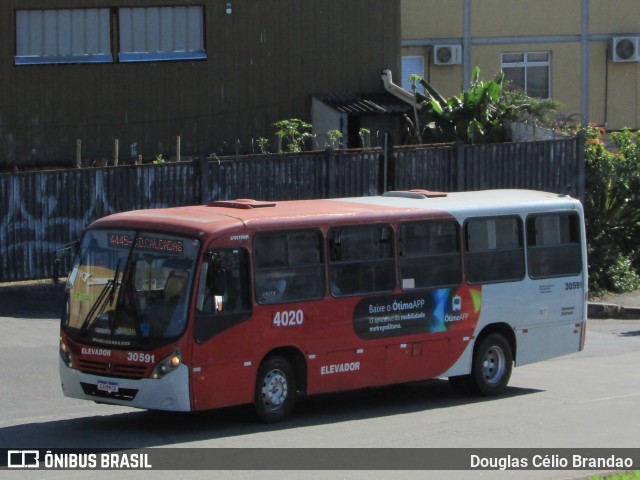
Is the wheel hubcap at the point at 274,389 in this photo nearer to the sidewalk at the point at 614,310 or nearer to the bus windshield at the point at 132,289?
the bus windshield at the point at 132,289

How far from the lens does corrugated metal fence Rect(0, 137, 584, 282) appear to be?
18.0 meters

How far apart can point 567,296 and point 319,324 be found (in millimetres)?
4003

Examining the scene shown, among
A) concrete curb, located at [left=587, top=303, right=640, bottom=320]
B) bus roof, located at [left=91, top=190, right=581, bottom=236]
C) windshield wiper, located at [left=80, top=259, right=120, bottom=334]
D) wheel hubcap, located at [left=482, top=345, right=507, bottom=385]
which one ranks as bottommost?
concrete curb, located at [left=587, top=303, right=640, bottom=320]

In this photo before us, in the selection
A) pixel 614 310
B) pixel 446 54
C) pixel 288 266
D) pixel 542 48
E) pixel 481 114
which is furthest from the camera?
pixel 542 48

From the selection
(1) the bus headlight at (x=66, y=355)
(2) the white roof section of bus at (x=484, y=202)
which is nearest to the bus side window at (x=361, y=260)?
(2) the white roof section of bus at (x=484, y=202)

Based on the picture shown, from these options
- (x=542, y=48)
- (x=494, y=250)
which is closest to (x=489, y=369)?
(x=494, y=250)

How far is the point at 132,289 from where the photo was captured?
35.2 feet

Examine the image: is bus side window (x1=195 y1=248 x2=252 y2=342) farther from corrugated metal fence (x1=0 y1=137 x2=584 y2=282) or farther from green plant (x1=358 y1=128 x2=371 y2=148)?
green plant (x1=358 y1=128 x2=371 y2=148)

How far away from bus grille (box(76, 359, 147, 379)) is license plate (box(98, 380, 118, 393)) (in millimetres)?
79

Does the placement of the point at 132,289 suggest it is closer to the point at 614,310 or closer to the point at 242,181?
the point at 242,181

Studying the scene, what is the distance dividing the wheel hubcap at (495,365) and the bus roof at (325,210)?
67.5 inches

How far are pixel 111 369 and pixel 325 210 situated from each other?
2986mm

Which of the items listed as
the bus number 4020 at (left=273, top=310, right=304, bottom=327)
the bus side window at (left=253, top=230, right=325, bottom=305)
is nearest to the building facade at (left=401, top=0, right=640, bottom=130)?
the bus side window at (left=253, top=230, right=325, bottom=305)
